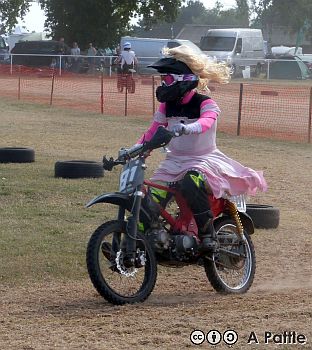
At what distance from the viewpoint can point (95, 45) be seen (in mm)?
52656

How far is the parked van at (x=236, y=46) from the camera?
161ft

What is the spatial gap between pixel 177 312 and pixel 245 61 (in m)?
43.2

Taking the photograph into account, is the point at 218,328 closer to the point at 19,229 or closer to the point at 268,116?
the point at 19,229

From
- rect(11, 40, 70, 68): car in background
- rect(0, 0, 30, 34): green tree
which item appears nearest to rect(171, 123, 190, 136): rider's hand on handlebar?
rect(11, 40, 70, 68): car in background

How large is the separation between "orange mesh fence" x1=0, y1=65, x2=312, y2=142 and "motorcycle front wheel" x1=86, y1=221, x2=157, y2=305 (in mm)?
14457

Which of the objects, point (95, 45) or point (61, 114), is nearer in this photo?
point (61, 114)

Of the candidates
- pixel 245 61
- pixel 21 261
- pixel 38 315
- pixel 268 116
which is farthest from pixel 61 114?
pixel 245 61

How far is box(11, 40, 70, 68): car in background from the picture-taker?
43500mm

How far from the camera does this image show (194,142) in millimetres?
7129

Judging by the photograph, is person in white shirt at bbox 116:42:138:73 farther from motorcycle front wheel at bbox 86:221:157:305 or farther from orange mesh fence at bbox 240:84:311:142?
motorcycle front wheel at bbox 86:221:157:305

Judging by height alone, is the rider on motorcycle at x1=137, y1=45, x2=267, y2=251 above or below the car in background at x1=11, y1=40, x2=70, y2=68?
above

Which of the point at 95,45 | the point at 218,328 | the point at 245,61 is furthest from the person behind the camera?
the point at 95,45

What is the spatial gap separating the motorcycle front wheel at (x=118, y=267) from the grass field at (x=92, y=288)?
0.12 m

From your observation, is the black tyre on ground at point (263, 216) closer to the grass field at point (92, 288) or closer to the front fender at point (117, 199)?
the grass field at point (92, 288)
